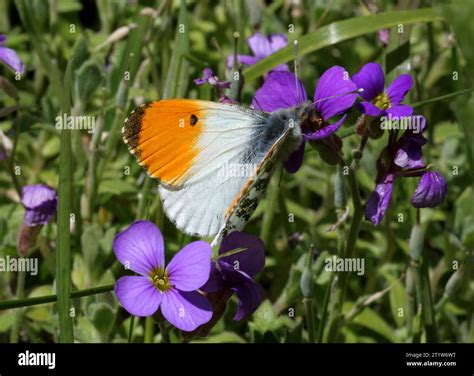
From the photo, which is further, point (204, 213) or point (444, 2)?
point (204, 213)

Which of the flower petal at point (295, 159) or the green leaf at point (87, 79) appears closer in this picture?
the flower petal at point (295, 159)

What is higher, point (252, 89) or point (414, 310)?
point (252, 89)

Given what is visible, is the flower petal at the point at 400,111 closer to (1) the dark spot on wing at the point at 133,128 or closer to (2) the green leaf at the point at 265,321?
(1) the dark spot on wing at the point at 133,128

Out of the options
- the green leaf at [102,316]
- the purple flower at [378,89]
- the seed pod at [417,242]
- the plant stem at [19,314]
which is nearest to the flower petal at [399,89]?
the purple flower at [378,89]

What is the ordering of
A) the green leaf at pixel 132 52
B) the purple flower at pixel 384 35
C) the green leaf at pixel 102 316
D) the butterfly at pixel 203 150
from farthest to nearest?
1. the green leaf at pixel 132 52
2. the purple flower at pixel 384 35
3. the green leaf at pixel 102 316
4. the butterfly at pixel 203 150

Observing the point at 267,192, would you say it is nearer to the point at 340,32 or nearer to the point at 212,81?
the point at 340,32

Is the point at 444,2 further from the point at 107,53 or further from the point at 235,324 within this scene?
the point at 107,53

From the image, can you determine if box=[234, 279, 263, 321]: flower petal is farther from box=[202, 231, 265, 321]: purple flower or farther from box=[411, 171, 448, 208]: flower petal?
box=[411, 171, 448, 208]: flower petal
